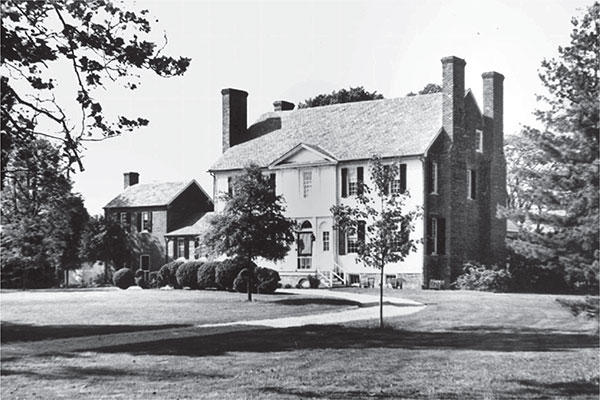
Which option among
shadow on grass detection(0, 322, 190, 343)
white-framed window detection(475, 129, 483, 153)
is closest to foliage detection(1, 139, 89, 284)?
shadow on grass detection(0, 322, 190, 343)

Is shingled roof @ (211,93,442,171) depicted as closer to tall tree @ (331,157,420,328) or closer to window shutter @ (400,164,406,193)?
window shutter @ (400,164,406,193)

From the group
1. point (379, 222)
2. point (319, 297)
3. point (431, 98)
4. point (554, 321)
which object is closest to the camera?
point (379, 222)

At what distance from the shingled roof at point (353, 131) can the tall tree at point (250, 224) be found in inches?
275

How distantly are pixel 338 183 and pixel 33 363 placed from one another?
2614 cm

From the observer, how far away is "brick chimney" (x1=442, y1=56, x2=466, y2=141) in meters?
36.6

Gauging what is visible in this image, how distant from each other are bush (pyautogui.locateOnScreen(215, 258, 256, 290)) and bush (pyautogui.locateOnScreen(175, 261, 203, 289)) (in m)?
2.47

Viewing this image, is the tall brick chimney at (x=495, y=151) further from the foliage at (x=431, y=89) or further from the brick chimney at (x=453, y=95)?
the foliage at (x=431, y=89)

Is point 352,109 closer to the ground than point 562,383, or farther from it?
farther from it

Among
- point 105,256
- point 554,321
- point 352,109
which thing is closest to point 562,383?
point 554,321

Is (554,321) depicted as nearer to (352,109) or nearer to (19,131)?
(19,131)

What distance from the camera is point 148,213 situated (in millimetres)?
52344

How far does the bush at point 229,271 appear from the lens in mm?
31766

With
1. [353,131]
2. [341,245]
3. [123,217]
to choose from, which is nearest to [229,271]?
[341,245]

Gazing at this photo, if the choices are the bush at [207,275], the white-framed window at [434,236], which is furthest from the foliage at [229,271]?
the white-framed window at [434,236]
